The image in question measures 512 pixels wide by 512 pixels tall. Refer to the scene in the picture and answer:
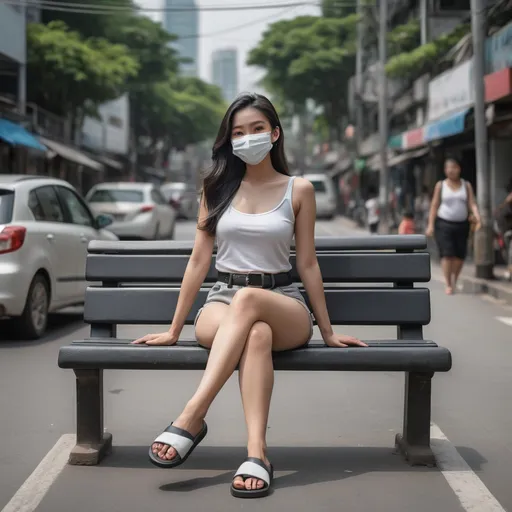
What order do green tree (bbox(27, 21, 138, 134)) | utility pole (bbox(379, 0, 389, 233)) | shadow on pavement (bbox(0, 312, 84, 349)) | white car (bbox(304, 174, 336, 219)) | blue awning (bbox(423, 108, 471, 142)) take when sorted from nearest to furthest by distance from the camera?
1. shadow on pavement (bbox(0, 312, 84, 349))
2. blue awning (bbox(423, 108, 471, 142))
3. utility pole (bbox(379, 0, 389, 233))
4. green tree (bbox(27, 21, 138, 134))
5. white car (bbox(304, 174, 336, 219))

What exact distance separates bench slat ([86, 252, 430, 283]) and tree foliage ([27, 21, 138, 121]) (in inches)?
1196

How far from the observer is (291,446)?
5.11m

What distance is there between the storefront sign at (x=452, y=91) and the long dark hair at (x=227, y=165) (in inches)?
664

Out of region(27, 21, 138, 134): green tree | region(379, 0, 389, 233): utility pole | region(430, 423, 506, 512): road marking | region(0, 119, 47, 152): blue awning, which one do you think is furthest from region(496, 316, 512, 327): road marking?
region(27, 21, 138, 134): green tree

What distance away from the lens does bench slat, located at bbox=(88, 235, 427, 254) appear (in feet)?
16.1

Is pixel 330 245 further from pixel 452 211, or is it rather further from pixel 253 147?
pixel 452 211

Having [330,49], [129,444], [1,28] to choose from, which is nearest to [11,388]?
[129,444]

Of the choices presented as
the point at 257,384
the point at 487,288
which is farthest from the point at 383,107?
the point at 257,384

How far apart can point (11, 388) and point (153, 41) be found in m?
46.8

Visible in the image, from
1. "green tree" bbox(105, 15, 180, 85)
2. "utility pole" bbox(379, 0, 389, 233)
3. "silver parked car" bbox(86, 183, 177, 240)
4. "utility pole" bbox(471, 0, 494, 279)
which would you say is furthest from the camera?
"green tree" bbox(105, 15, 180, 85)

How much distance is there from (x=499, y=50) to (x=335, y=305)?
1477cm

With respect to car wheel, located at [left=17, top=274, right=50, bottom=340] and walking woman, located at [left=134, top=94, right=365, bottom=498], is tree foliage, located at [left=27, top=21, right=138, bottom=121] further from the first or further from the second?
walking woman, located at [left=134, top=94, right=365, bottom=498]

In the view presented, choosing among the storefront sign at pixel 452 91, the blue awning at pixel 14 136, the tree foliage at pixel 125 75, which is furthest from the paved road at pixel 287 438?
the tree foliage at pixel 125 75

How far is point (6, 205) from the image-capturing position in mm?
8938
